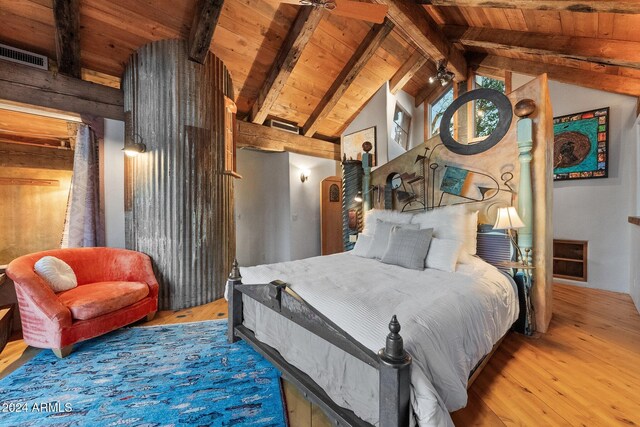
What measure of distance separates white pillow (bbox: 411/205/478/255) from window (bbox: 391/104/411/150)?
243 cm

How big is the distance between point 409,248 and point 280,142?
343 centimetres

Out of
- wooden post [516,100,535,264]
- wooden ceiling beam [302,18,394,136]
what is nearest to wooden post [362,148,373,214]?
wooden ceiling beam [302,18,394,136]

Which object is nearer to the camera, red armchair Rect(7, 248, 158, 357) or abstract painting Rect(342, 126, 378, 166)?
red armchair Rect(7, 248, 158, 357)

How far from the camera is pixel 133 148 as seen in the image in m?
2.83

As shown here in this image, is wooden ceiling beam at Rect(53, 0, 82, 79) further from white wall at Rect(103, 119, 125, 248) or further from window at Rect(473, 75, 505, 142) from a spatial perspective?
window at Rect(473, 75, 505, 142)

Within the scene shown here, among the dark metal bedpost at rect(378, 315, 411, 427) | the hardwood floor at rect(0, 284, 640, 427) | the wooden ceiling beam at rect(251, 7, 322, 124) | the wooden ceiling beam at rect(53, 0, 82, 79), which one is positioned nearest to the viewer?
the dark metal bedpost at rect(378, 315, 411, 427)

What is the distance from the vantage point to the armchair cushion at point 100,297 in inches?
82.9

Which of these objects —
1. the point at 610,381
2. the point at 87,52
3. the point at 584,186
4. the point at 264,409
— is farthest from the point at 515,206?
the point at 87,52

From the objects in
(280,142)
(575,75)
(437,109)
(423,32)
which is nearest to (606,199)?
(575,75)

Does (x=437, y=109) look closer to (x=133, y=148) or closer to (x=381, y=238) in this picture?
(x=381, y=238)

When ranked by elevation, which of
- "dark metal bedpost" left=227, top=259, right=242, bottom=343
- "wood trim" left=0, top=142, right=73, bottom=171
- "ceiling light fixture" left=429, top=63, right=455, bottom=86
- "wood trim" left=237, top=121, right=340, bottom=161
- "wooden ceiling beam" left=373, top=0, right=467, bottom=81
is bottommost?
"dark metal bedpost" left=227, top=259, right=242, bottom=343

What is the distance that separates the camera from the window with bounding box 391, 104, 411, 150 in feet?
15.5

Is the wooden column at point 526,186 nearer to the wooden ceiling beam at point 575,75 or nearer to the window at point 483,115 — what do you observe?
the window at point 483,115

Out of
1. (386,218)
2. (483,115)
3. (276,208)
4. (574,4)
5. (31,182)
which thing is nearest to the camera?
(574,4)
